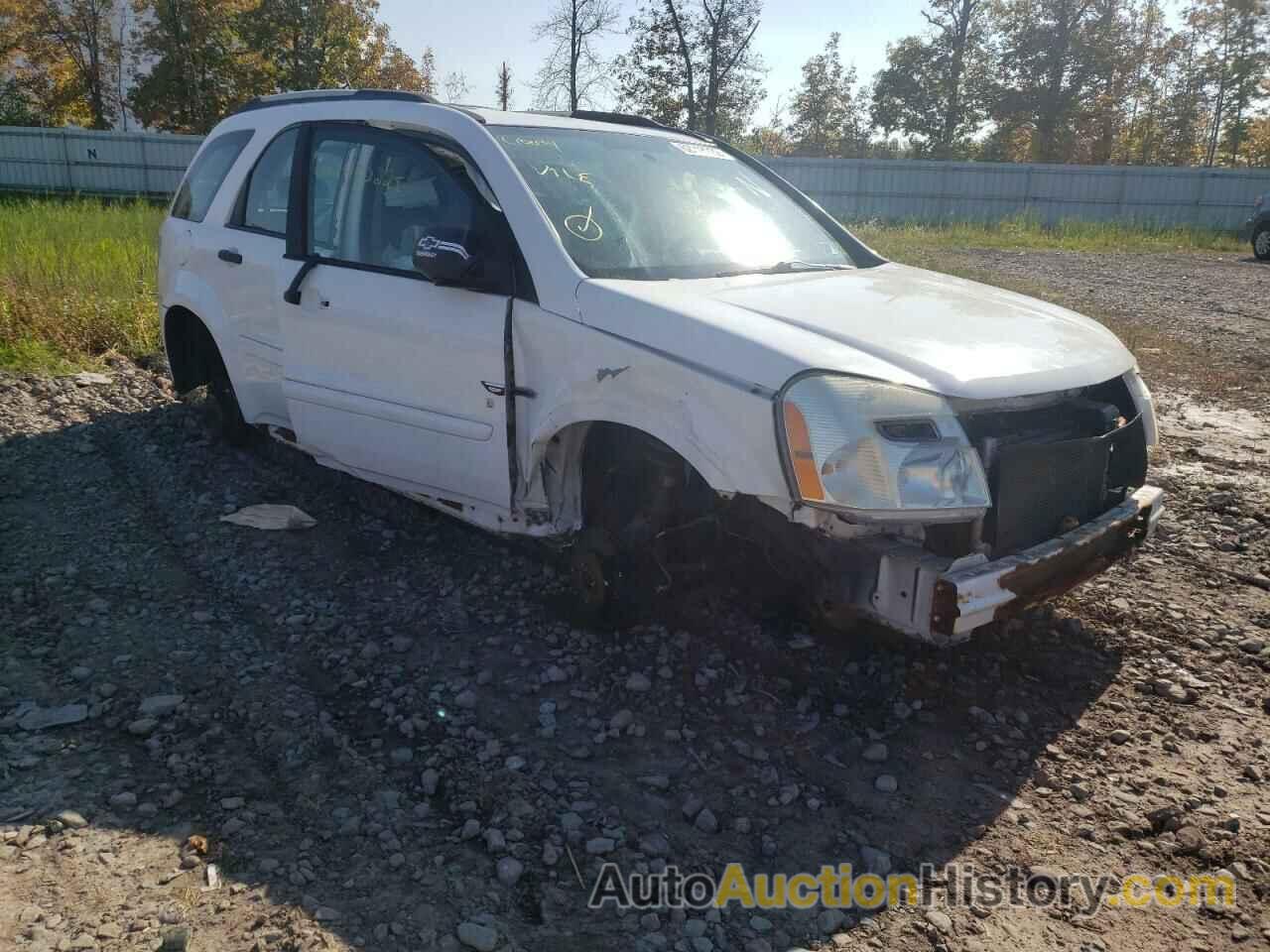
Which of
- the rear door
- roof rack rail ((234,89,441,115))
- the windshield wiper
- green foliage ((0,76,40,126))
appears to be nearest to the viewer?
the windshield wiper

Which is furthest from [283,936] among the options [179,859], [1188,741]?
[1188,741]

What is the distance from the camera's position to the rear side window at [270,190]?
4.87 m

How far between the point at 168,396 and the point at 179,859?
16.7ft

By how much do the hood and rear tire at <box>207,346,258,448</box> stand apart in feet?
10.2

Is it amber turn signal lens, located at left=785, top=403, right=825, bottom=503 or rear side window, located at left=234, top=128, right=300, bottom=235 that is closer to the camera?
amber turn signal lens, located at left=785, top=403, right=825, bottom=503

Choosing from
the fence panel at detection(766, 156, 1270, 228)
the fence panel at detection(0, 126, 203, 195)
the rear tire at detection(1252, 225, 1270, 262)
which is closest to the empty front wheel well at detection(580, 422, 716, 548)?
the rear tire at detection(1252, 225, 1270, 262)

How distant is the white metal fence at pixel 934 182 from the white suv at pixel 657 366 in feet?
72.4

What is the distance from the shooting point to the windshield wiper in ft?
12.7

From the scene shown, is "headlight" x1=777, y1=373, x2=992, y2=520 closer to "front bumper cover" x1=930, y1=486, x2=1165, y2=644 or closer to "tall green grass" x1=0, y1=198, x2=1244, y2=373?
"front bumper cover" x1=930, y1=486, x2=1165, y2=644

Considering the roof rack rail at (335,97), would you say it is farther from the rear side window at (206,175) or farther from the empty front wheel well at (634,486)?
the empty front wheel well at (634,486)

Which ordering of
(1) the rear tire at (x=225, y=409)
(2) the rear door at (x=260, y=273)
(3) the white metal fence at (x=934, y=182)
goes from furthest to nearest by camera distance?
(3) the white metal fence at (x=934, y=182) < (1) the rear tire at (x=225, y=409) < (2) the rear door at (x=260, y=273)

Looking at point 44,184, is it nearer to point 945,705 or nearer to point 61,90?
point 61,90

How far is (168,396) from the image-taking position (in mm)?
6984

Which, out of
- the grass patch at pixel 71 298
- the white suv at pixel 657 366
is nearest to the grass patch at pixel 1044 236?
the grass patch at pixel 71 298
